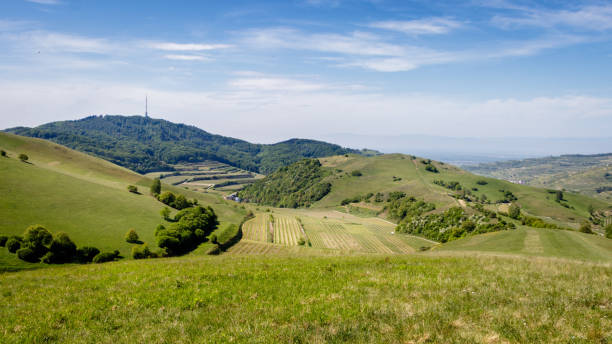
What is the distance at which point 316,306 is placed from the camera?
11258mm

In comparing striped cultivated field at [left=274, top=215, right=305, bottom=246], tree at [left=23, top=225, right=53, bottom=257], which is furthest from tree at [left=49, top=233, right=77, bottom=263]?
striped cultivated field at [left=274, top=215, right=305, bottom=246]

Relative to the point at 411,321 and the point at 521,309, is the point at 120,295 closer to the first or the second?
the point at 411,321

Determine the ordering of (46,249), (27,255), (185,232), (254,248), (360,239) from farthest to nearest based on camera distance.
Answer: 1. (360,239)
2. (254,248)
3. (185,232)
4. (46,249)
5. (27,255)

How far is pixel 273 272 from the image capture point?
16609 millimetres

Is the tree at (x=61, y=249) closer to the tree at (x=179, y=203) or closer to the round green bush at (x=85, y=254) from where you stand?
A: the round green bush at (x=85, y=254)

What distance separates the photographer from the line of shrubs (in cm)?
5009

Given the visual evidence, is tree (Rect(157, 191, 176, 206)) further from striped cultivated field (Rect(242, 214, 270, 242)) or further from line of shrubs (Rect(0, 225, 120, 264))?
line of shrubs (Rect(0, 225, 120, 264))

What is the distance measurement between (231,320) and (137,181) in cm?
16624

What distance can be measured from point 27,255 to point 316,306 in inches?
2403

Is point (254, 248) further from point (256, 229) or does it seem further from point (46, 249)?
point (46, 249)

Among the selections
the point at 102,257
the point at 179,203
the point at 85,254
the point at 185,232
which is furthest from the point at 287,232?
the point at 85,254

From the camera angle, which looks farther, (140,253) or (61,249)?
(140,253)

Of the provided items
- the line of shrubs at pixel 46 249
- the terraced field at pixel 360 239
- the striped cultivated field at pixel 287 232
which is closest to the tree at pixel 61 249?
the line of shrubs at pixel 46 249

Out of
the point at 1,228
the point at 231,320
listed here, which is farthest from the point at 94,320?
the point at 1,228
